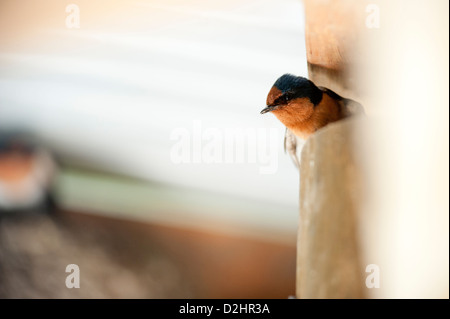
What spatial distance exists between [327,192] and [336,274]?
5.7 inches

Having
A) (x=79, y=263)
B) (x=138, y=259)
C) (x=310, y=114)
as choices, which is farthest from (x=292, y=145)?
(x=79, y=263)

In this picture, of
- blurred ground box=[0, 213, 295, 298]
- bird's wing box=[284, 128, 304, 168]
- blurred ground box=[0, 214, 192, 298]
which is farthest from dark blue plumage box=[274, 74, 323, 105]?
blurred ground box=[0, 214, 192, 298]

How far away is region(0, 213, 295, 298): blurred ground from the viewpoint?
178cm

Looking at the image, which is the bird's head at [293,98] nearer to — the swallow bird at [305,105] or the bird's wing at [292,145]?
the swallow bird at [305,105]

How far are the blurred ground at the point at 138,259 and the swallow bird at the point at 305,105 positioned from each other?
0.90 meters

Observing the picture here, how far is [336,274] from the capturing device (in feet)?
2.59

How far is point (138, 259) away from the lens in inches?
75.1

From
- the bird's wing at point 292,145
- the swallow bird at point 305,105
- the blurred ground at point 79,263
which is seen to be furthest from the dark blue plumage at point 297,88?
the blurred ground at point 79,263

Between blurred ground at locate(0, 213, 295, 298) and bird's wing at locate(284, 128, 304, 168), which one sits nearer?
bird's wing at locate(284, 128, 304, 168)

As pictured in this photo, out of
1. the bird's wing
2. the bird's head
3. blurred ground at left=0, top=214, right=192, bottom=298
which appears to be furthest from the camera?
blurred ground at left=0, top=214, right=192, bottom=298

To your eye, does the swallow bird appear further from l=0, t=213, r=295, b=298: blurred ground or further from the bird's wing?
l=0, t=213, r=295, b=298: blurred ground

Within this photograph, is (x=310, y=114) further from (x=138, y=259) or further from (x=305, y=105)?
(x=138, y=259)
